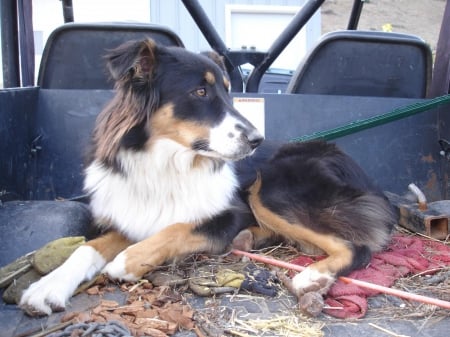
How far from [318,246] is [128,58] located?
1.41 metres

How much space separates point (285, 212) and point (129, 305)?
1.12 meters

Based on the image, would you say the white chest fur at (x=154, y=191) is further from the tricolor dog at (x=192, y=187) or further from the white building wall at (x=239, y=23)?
the white building wall at (x=239, y=23)

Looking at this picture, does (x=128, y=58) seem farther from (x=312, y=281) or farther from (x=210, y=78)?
(x=312, y=281)

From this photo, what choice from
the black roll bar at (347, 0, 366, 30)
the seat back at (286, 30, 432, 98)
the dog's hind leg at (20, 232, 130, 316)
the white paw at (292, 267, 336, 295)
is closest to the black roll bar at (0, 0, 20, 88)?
the dog's hind leg at (20, 232, 130, 316)

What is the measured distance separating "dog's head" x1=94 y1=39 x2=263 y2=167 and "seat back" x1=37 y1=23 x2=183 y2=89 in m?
1.10

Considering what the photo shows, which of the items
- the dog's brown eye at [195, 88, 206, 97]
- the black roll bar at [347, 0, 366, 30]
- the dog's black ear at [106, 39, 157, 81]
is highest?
the black roll bar at [347, 0, 366, 30]

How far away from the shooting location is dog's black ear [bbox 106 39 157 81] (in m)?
2.47

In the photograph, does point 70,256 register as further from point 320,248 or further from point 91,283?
point 320,248

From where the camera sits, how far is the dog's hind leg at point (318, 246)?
2346 mm

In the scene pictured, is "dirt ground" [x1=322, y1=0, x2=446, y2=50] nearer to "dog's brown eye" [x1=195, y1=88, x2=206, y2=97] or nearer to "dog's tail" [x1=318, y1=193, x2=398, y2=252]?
"dog's tail" [x1=318, y1=193, x2=398, y2=252]

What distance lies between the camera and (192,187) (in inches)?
113

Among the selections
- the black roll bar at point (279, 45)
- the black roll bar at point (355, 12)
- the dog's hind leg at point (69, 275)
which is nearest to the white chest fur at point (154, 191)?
the dog's hind leg at point (69, 275)

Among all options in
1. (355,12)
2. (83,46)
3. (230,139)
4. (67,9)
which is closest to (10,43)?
(83,46)

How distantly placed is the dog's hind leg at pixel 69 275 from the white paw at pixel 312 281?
100cm
